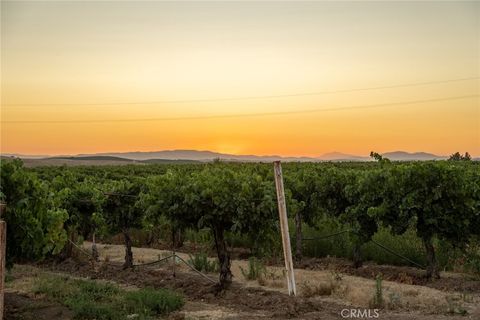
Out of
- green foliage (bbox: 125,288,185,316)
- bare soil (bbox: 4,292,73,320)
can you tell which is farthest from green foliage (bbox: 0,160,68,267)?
green foliage (bbox: 125,288,185,316)

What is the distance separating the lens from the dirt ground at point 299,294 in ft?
29.0

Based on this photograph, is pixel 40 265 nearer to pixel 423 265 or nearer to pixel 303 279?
pixel 303 279

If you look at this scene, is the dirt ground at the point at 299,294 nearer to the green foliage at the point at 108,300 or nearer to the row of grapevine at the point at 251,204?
the green foliage at the point at 108,300

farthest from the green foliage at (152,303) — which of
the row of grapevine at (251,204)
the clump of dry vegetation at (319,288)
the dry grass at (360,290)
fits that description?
the clump of dry vegetation at (319,288)

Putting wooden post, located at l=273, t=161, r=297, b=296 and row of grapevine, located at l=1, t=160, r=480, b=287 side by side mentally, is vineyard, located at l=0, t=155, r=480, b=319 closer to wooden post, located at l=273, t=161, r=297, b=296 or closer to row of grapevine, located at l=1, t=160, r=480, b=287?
row of grapevine, located at l=1, t=160, r=480, b=287

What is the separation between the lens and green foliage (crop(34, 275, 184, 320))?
345 inches

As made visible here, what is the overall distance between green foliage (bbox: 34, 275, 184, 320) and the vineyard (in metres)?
0.11

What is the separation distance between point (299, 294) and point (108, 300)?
394 centimetres

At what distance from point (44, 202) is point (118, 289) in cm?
317

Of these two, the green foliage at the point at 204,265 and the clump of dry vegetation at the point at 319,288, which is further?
the green foliage at the point at 204,265

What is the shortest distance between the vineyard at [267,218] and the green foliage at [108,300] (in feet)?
0.36

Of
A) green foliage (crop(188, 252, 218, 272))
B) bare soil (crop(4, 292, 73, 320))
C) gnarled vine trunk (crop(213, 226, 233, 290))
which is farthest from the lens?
green foliage (crop(188, 252, 218, 272))

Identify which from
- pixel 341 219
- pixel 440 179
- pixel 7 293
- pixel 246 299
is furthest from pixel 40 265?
pixel 440 179

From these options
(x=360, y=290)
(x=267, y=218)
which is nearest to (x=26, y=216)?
(x=267, y=218)
